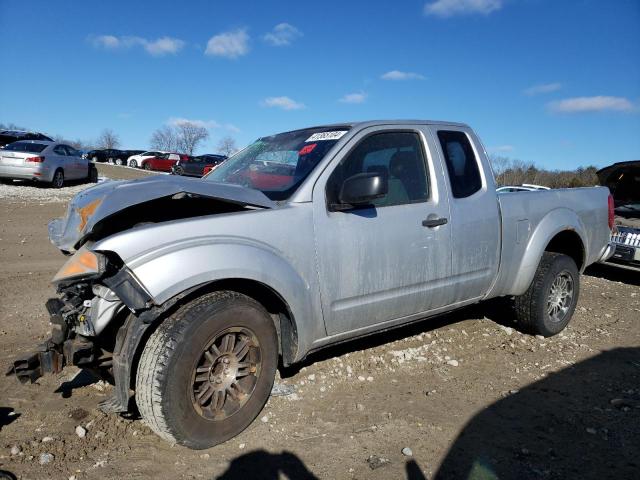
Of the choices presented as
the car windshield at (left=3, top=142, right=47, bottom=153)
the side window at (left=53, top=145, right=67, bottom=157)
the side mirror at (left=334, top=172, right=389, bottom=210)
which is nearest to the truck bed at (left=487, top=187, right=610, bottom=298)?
the side mirror at (left=334, top=172, right=389, bottom=210)

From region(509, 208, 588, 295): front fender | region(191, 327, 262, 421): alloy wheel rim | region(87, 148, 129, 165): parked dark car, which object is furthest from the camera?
region(87, 148, 129, 165): parked dark car

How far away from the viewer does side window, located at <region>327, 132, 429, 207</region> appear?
11.4 feet

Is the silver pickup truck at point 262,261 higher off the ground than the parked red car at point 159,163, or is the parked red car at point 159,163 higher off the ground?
the parked red car at point 159,163

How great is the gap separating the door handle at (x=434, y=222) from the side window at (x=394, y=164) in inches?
7.0

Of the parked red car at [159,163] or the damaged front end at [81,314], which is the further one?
the parked red car at [159,163]

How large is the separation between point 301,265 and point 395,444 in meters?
1.23

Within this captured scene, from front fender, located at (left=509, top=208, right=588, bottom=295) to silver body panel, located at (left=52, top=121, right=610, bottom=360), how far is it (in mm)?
12

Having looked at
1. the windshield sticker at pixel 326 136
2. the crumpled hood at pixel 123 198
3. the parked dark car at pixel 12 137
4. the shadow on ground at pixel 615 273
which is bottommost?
the shadow on ground at pixel 615 273

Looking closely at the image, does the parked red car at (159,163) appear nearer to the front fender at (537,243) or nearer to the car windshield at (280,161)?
the car windshield at (280,161)

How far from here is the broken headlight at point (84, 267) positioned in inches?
99.8

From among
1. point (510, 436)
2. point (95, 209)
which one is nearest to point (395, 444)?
point (510, 436)

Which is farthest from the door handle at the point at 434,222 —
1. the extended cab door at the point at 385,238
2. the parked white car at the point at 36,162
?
the parked white car at the point at 36,162

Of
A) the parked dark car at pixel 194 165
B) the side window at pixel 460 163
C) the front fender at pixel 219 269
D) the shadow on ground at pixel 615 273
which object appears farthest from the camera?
the parked dark car at pixel 194 165

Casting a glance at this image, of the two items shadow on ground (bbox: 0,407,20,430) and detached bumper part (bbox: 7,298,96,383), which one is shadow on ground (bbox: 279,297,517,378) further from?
shadow on ground (bbox: 0,407,20,430)
